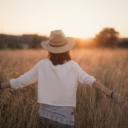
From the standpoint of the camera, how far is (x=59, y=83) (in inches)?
49.9

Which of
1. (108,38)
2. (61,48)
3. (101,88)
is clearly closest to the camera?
(101,88)

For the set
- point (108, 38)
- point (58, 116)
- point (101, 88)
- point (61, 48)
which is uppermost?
point (108, 38)

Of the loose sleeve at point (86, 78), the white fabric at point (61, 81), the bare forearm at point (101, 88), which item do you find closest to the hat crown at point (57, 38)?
the white fabric at point (61, 81)

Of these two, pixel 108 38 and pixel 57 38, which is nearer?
pixel 57 38

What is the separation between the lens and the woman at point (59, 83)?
1264mm

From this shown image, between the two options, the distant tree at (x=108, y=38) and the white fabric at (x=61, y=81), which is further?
the distant tree at (x=108, y=38)

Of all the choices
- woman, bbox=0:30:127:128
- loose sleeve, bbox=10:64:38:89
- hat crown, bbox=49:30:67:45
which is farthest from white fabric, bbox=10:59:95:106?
hat crown, bbox=49:30:67:45

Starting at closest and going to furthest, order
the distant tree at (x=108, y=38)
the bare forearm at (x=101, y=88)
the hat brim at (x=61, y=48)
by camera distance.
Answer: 1. the bare forearm at (x=101, y=88)
2. the hat brim at (x=61, y=48)
3. the distant tree at (x=108, y=38)

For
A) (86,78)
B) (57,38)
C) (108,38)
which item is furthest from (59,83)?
(108,38)

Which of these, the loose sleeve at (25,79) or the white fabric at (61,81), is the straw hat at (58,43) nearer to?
the white fabric at (61,81)

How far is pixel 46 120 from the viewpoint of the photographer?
1.36 metres

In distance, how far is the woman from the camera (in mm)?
1264

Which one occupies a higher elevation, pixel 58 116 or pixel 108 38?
pixel 108 38

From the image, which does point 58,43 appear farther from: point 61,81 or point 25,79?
point 25,79
